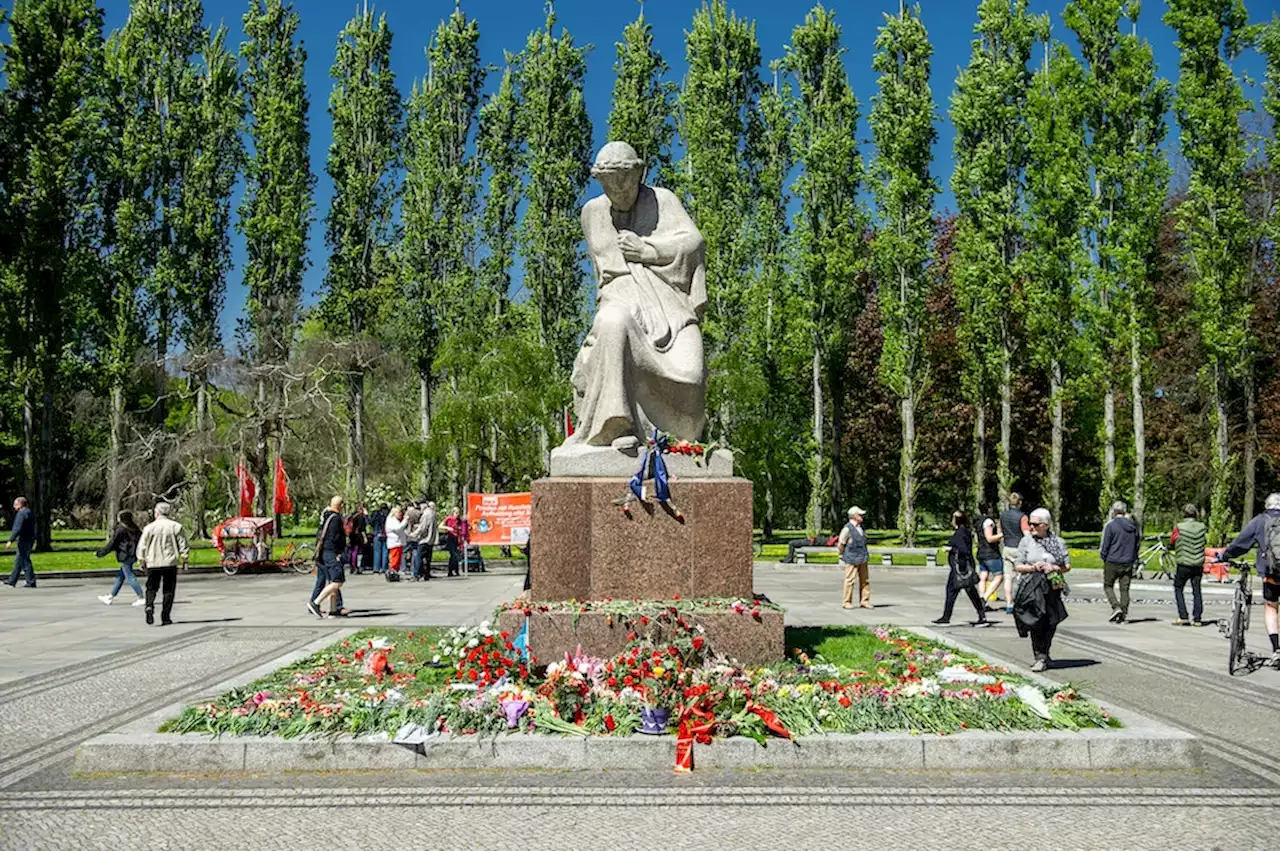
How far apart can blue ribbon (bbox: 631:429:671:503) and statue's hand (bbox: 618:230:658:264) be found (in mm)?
1702

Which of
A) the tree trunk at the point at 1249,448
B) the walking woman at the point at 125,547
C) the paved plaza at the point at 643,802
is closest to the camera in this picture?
the paved plaza at the point at 643,802

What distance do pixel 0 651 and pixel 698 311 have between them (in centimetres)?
790

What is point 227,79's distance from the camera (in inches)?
1551

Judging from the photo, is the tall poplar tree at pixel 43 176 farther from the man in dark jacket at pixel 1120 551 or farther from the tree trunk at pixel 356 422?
the man in dark jacket at pixel 1120 551

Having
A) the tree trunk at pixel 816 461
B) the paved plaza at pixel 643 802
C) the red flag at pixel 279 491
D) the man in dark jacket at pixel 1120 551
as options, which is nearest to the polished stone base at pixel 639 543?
the paved plaza at pixel 643 802

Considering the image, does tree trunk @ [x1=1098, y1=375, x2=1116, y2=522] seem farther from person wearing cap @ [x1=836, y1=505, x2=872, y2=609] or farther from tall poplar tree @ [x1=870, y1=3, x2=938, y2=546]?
person wearing cap @ [x1=836, y1=505, x2=872, y2=609]

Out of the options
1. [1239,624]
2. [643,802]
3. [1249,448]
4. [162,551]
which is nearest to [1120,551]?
[1239,624]

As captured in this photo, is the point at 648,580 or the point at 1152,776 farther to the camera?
the point at 648,580

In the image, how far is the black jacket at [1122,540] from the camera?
45.4ft

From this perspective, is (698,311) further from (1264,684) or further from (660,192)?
(1264,684)

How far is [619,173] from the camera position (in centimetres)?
897

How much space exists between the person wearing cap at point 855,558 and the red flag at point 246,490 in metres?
15.4

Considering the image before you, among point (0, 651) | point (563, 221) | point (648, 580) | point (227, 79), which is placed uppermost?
point (227, 79)

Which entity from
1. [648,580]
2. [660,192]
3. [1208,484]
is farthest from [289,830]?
[1208,484]
